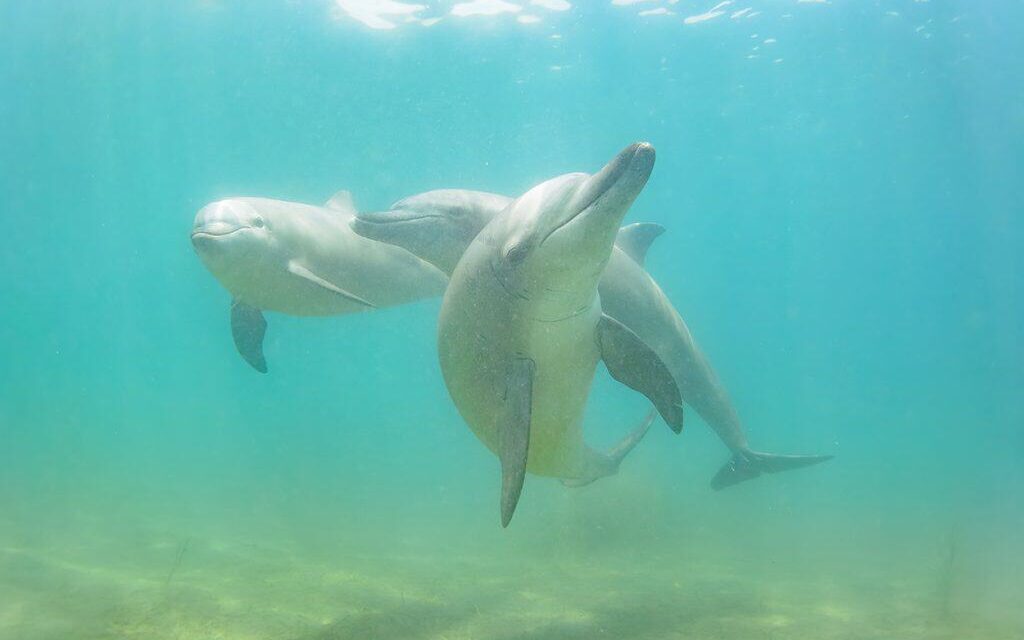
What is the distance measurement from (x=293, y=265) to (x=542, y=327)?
431 centimetres

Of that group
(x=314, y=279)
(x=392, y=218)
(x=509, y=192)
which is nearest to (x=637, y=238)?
(x=392, y=218)

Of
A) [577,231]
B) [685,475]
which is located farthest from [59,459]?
[577,231]

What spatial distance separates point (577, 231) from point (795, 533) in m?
18.7

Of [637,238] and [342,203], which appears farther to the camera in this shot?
[342,203]

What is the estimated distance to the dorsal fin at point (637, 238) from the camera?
9.14m

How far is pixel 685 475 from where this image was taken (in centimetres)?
3662

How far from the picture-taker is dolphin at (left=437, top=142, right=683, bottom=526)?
12.7ft

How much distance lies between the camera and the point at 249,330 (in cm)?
912

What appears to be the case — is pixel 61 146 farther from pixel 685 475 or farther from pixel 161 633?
pixel 161 633

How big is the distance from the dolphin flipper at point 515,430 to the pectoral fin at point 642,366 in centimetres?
61

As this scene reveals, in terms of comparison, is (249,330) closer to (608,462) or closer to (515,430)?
(608,462)

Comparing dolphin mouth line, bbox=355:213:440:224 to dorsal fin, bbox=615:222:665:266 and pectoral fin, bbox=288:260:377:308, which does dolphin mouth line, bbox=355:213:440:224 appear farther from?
dorsal fin, bbox=615:222:665:266

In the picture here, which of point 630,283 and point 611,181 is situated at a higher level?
point 611,181

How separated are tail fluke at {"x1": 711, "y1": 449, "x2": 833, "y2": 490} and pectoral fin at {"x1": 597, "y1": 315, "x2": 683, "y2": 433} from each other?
6085 millimetres
